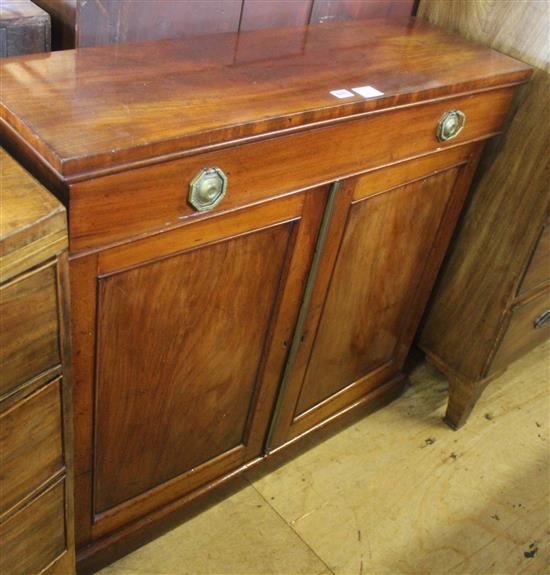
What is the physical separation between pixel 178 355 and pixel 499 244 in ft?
2.27

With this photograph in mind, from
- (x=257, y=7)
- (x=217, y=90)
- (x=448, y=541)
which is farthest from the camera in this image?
(x=448, y=541)

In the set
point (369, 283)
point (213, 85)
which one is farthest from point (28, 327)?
point (369, 283)

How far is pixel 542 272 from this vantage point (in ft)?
4.58

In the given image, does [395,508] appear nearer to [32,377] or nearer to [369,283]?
[369,283]

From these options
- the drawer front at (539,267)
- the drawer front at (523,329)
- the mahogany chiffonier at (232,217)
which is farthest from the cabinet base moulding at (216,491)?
the drawer front at (539,267)

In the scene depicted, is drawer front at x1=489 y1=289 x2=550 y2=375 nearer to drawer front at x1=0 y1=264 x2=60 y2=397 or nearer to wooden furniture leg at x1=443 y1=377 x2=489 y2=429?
wooden furniture leg at x1=443 y1=377 x2=489 y2=429

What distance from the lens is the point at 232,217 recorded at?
0.90m

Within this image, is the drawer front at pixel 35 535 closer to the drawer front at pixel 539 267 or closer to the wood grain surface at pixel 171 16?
the wood grain surface at pixel 171 16

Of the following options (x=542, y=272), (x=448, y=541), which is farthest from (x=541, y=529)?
(x=542, y=272)

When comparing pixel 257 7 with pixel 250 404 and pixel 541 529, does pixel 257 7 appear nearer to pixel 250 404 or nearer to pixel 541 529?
pixel 250 404

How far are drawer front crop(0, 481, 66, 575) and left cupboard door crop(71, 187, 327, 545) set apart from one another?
0.12 meters

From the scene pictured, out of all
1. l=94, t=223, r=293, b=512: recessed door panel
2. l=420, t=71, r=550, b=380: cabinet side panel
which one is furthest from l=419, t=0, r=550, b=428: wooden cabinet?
l=94, t=223, r=293, b=512: recessed door panel

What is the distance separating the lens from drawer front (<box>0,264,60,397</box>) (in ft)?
2.06

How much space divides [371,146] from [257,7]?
1.05 feet
